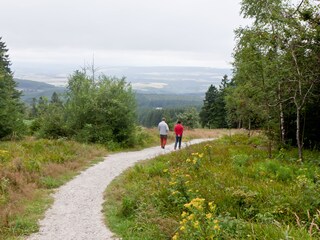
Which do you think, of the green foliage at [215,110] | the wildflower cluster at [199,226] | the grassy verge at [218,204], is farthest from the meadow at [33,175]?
the green foliage at [215,110]

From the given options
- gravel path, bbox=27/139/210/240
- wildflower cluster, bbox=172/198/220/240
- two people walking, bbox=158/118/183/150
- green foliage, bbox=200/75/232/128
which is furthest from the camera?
green foliage, bbox=200/75/232/128

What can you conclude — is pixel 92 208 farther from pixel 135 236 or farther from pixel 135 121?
pixel 135 121

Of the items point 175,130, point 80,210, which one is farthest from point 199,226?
point 175,130

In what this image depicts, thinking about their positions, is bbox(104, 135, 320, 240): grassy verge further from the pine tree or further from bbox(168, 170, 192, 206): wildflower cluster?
the pine tree

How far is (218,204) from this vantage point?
7816mm

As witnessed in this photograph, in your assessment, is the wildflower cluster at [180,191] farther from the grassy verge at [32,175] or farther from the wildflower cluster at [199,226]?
the grassy verge at [32,175]

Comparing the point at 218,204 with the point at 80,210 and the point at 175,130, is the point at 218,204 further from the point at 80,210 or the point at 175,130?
the point at 175,130

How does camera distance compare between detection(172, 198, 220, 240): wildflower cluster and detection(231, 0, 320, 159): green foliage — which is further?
detection(231, 0, 320, 159): green foliage

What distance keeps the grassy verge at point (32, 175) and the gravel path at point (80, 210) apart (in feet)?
1.06

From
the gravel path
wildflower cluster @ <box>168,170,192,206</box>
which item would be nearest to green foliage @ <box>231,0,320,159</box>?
wildflower cluster @ <box>168,170,192,206</box>

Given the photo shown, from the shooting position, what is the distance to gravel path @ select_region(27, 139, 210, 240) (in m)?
7.42

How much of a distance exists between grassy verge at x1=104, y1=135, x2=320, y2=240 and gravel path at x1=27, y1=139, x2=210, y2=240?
1.12 feet

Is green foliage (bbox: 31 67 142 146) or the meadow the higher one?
green foliage (bbox: 31 67 142 146)

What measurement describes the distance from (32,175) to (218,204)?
23.2 feet
